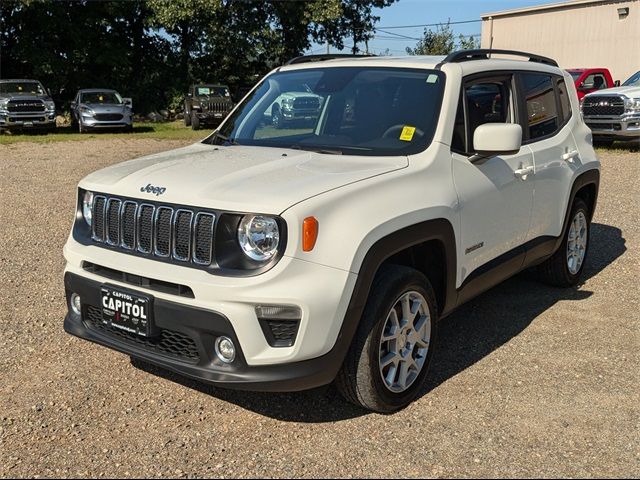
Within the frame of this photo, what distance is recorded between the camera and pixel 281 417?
3521 mm

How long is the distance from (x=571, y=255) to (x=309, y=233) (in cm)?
350

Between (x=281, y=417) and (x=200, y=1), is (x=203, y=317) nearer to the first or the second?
(x=281, y=417)

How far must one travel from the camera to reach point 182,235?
3131 millimetres

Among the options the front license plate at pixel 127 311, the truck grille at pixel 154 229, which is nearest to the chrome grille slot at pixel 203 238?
the truck grille at pixel 154 229

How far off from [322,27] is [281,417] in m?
32.5

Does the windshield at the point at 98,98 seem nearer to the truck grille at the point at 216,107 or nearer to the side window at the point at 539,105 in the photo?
the truck grille at the point at 216,107

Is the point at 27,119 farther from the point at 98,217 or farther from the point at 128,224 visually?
the point at 128,224

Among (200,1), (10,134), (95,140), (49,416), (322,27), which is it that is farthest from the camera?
(322,27)

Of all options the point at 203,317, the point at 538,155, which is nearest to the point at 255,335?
the point at 203,317

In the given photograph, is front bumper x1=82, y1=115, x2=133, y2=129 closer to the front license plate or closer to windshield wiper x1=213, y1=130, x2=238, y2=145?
windshield wiper x1=213, y1=130, x2=238, y2=145

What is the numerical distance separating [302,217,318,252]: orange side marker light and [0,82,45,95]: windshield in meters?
22.3

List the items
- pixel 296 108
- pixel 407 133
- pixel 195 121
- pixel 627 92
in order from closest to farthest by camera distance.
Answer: pixel 407 133 < pixel 296 108 < pixel 627 92 < pixel 195 121

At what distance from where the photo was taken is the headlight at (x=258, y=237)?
2.96 m

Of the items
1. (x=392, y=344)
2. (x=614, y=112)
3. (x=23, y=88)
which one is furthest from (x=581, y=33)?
(x=392, y=344)
